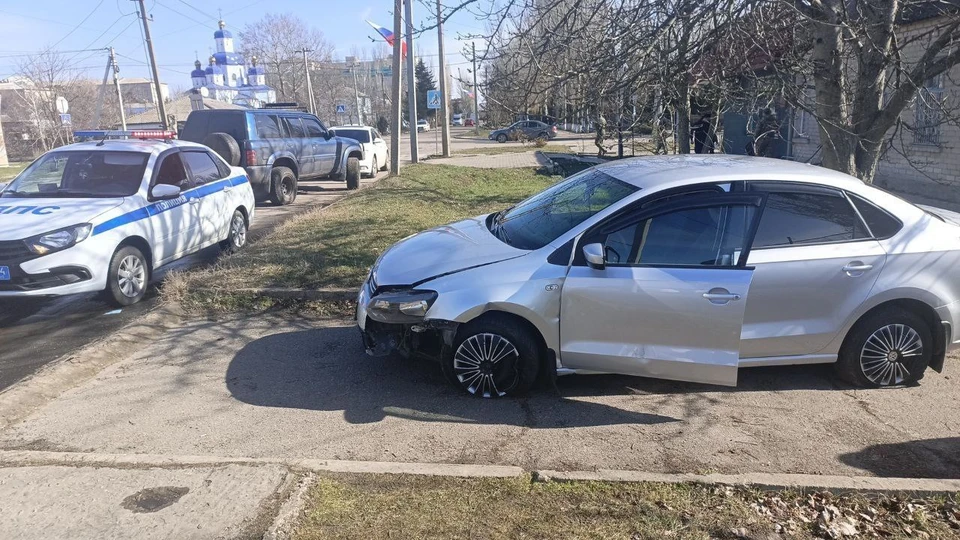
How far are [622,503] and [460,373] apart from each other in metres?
1.63

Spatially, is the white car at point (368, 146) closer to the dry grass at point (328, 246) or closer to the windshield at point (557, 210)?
the dry grass at point (328, 246)

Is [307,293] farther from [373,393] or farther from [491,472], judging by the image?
[491,472]

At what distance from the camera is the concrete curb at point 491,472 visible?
3.57 meters

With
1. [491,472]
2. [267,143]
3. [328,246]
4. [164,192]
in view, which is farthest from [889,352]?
[267,143]

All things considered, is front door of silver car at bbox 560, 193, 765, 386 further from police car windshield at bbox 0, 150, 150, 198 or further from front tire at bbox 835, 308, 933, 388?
police car windshield at bbox 0, 150, 150, 198

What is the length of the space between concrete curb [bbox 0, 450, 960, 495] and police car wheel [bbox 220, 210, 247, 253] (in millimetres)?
5855

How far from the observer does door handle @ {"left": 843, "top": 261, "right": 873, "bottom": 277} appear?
4.70 m

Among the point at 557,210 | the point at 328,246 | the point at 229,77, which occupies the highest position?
the point at 229,77

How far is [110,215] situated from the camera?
703 cm

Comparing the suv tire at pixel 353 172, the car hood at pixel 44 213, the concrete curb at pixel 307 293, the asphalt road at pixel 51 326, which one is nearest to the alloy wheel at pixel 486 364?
the concrete curb at pixel 307 293

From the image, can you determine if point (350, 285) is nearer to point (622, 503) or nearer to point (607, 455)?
point (607, 455)

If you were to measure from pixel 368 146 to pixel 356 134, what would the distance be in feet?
3.08

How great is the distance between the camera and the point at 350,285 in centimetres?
718

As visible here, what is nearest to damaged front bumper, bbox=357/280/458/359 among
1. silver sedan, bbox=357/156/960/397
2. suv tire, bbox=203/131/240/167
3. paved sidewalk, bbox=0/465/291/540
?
silver sedan, bbox=357/156/960/397
